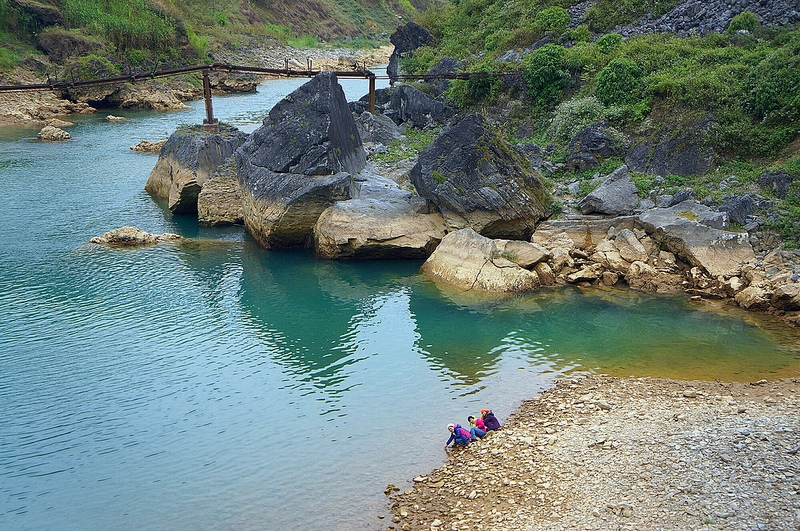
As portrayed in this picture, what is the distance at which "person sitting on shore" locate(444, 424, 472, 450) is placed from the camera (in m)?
16.4

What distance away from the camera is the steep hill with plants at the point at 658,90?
29984mm

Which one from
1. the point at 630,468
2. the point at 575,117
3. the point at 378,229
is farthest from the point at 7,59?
the point at 630,468

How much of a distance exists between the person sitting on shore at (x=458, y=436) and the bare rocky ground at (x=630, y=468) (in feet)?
0.71

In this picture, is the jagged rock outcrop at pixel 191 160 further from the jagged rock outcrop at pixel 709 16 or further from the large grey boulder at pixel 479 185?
the jagged rock outcrop at pixel 709 16

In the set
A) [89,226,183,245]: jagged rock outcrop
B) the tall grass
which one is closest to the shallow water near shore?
[89,226,183,245]: jagged rock outcrop

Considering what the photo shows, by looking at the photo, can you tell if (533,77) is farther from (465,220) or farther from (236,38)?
(236,38)

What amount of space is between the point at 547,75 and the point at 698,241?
1905 cm

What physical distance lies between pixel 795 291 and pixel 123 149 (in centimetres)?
4235

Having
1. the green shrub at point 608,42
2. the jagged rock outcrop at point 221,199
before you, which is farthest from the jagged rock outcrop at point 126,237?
the green shrub at point 608,42

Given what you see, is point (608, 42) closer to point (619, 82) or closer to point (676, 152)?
point (619, 82)

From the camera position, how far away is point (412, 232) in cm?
2903

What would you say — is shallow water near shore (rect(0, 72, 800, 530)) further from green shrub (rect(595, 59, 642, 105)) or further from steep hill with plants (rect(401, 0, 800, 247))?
green shrub (rect(595, 59, 642, 105))

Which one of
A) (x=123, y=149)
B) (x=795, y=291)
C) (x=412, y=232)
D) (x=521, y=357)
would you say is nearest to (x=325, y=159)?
(x=412, y=232)

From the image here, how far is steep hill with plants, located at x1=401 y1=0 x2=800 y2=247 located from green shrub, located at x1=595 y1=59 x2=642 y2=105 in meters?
0.05
